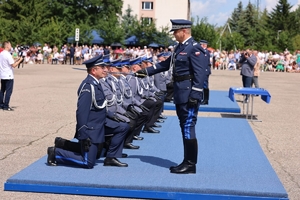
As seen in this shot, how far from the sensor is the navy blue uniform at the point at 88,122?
24.6 feet

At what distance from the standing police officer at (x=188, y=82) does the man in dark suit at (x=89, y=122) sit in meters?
1.00

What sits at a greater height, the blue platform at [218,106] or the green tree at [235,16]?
the green tree at [235,16]

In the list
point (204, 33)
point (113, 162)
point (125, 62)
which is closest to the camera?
point (113, 162)

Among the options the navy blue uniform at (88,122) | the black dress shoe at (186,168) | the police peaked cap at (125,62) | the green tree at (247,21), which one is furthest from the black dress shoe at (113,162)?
the green tree at (247,21)

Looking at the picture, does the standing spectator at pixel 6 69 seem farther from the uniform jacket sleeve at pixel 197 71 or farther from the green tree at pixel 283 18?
the green tree at pixel 283 18

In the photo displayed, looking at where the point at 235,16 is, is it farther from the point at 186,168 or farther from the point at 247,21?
the point at 186,168

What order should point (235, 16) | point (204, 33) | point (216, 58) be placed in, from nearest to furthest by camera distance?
point (216, 58) → point (204, 33) → point (235, 16)

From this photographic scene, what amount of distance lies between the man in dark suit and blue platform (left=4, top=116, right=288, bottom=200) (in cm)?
15

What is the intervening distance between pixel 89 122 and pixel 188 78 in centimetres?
143

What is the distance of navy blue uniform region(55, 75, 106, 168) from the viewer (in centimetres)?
750

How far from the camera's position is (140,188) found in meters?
6.79

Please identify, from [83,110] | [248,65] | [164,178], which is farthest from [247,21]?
[164,178]

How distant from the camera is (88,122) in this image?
7.61 m

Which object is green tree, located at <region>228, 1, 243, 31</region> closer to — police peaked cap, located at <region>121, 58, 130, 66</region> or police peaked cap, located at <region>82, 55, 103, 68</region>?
police peaked cap, located at <region>121, 58, 130, 66</region>
